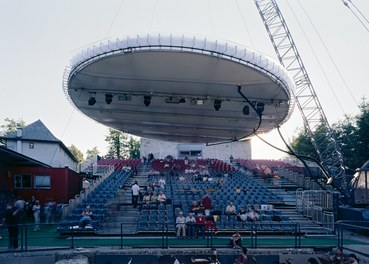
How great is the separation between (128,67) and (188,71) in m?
2.57

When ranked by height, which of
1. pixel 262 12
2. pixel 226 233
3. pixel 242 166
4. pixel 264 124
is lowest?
pixel 226 233

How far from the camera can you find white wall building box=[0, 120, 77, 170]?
43.2 metres

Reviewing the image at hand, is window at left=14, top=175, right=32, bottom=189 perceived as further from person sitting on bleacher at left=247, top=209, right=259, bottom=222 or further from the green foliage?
the green foliage

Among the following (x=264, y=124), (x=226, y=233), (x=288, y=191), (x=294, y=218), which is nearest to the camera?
(x=226, y=233)

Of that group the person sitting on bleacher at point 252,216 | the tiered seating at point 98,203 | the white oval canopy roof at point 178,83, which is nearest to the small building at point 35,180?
the tiered seating at point 98,203

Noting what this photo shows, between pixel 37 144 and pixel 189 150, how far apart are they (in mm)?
16455

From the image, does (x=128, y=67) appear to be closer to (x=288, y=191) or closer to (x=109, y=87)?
(x=109, y=87)

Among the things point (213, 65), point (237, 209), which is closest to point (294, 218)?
point (237, 209)

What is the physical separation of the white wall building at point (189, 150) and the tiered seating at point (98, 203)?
64.5 ft

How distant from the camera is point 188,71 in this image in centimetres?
1825

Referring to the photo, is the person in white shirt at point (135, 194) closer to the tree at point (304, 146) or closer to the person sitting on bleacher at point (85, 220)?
the person sitting on bleacher at point (85, 220)

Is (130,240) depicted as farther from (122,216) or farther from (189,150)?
(189,150)

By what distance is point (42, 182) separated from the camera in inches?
960

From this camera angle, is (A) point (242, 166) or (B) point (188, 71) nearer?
(B) point (188, 71)
